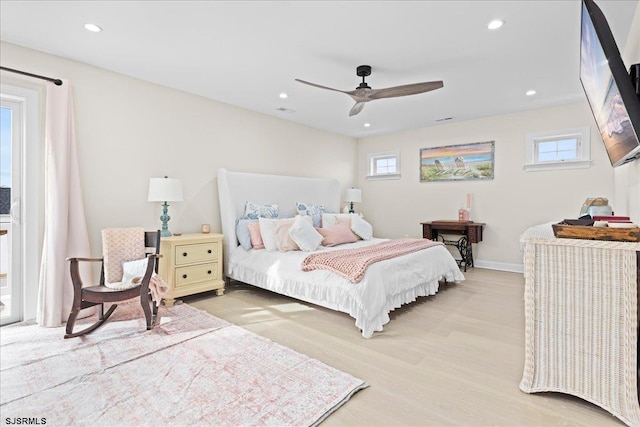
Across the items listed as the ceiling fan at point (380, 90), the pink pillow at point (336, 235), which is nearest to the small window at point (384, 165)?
the pink pillow at point (336, 235)

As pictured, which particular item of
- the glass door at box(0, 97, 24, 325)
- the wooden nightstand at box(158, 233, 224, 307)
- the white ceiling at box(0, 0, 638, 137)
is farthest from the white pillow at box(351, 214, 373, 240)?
the glass door at box(0, 97, 24, 325)

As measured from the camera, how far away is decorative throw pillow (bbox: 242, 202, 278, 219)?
14.5 feet

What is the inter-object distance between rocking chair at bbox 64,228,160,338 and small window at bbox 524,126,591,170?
5234mm

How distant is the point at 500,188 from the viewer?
16.9 feet

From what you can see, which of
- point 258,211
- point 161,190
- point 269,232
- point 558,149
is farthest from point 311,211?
point 558,149

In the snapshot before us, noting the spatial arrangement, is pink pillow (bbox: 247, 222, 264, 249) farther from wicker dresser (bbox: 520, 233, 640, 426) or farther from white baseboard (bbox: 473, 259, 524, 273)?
white baseboard (bbox: 473, 259, 524, 273)

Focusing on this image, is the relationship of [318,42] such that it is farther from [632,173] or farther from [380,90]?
[632,173]

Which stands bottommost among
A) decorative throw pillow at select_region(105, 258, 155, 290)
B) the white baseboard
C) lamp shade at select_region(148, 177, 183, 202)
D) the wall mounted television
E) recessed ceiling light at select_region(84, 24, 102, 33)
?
the white baseboard

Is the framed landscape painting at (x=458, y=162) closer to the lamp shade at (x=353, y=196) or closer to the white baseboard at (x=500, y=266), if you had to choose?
the lamp shade at (x=353, y=196)

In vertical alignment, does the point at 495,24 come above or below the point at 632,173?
above

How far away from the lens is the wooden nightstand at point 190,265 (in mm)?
3492

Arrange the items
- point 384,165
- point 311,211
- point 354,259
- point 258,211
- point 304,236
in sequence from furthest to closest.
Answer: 1. point 384,165
2. point 311,211
3. point 258,211
4. point 304,236
5. point 354,259

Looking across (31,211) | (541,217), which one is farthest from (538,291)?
(31,211)

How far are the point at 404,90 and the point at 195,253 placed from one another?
113 inches
